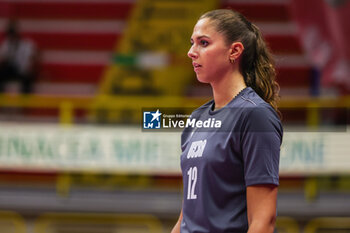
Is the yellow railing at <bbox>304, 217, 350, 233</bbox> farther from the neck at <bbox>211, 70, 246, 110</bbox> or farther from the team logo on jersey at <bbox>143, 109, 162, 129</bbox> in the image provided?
the neck at <bbox>211, 70, 246, 110</bbox>

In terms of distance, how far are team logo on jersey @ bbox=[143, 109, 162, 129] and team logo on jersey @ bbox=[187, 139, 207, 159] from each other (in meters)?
0.19

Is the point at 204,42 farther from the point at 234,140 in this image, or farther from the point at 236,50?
the point at 234,140

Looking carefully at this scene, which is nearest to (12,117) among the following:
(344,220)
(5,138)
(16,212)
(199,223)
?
(5,138)

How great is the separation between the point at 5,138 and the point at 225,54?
18.2ft

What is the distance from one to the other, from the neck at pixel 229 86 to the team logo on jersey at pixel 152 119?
25 centimetres

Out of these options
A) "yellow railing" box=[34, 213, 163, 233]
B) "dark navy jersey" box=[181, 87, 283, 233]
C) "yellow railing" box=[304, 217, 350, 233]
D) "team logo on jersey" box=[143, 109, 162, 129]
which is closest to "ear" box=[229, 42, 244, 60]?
"dark navy jersey" box=[181, 87, 283, 233]

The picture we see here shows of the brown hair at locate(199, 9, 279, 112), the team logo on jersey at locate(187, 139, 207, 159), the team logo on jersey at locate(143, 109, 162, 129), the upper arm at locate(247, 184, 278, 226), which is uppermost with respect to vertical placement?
the brown hair at locate(199, 9, 279, 112)

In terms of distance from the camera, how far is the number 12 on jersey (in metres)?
1.78

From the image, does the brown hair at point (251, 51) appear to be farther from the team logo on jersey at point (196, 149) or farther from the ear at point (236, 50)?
the team logo on jersey at point (196, 149)

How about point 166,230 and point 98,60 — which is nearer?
point 166,230

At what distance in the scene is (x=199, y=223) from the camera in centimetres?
177

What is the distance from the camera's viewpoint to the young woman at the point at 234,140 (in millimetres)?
1663

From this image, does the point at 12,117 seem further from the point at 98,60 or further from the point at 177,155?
the point at 98,60

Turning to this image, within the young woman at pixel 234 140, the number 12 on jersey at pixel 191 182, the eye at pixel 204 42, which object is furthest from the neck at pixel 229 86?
the number 12 on jersey at pixel 191 182
